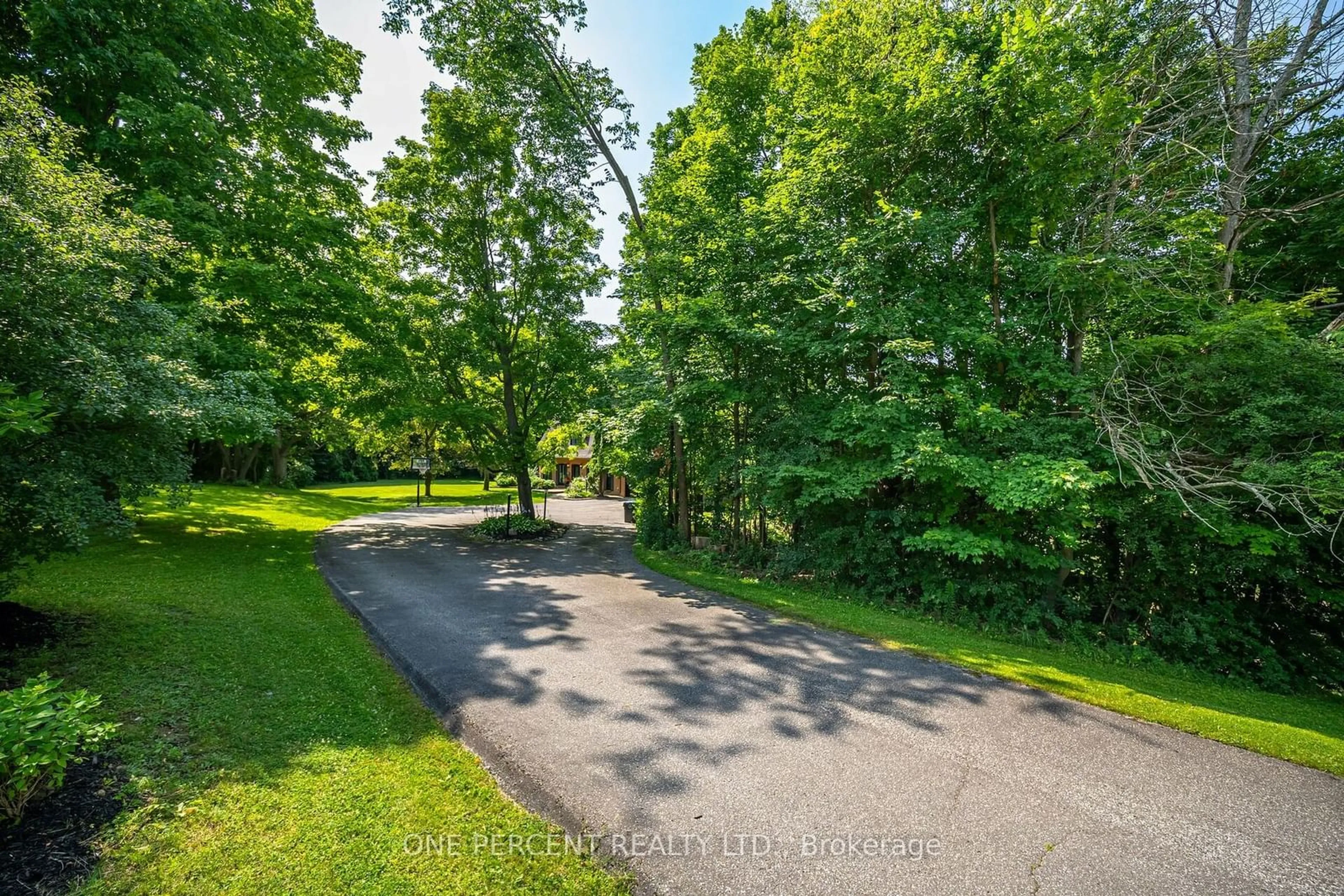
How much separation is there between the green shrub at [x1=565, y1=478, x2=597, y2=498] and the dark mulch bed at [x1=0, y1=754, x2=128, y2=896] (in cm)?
1523

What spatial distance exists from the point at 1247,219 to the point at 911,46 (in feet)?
17.2

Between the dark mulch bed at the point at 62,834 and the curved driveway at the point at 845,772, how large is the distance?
192 cm

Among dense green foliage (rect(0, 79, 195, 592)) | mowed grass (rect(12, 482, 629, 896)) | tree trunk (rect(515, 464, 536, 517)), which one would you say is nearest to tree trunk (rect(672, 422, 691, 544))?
tree trunk (rect(515, 464, 536, 517))

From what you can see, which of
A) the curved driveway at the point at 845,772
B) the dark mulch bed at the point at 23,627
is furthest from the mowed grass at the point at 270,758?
the curved driveway at the point at 845,772

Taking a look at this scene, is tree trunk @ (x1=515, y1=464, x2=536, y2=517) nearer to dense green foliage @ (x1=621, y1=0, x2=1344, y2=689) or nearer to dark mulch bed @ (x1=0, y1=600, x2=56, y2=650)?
dense green foliage @ (x1=621, y1=0, x2=1344, y2=689)

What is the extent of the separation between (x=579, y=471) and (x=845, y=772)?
35.4 meters

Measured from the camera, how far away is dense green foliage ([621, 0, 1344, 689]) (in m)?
5.59

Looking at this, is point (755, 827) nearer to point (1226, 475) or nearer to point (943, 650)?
point (943, 650)

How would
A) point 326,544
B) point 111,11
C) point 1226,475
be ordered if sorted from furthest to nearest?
1. point 326,544
2. point 111,11
3. point 1226,475

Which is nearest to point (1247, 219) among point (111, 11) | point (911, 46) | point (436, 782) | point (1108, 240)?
point (1108, 240)

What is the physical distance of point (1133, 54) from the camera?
6688 millimetres

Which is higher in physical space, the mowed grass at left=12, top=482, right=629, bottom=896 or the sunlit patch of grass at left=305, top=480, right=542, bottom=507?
the mowed grass at left=12, top=482, right=629, bottom=896

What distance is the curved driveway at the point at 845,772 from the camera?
2592mm

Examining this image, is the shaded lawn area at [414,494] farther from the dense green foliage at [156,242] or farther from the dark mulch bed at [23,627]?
the dark mulch bed at [23,627]
